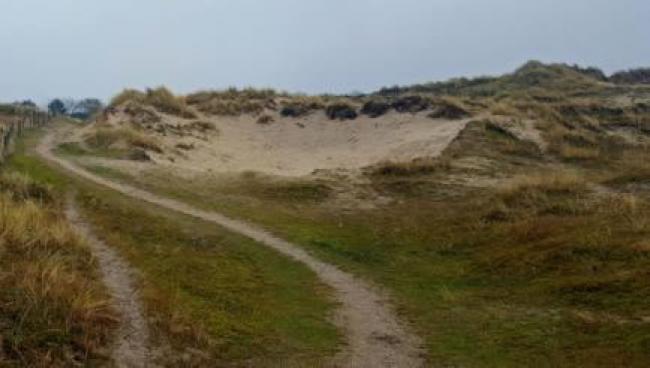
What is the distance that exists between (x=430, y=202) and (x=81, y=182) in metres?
11.7

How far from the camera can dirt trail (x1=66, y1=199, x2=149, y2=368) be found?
1098cm

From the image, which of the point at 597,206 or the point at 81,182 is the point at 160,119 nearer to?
the point at 81,182

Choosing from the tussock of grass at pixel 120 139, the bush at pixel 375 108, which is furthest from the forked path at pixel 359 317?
the bush at pixel 375 108

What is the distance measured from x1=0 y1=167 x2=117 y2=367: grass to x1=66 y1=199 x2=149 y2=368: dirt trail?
8.2 inches

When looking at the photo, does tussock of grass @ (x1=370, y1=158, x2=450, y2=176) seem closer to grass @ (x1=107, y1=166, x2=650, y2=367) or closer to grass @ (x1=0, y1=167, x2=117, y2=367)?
grass @ (x1=107, y1=166, x2=650, y2=367)

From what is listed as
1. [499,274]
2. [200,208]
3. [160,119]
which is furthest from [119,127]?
[499,274]

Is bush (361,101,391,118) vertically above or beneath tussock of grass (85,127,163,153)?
above

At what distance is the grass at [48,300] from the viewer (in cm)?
1040

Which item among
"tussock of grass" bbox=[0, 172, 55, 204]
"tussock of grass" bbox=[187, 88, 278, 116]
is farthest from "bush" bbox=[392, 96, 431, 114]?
"tussock of grass" bbox=[0, 172, 55, 204]

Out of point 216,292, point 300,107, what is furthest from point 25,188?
point 300,107

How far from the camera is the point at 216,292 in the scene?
1509cm

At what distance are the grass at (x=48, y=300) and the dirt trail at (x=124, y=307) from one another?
21 cm

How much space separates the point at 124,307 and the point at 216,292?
8.20 feet

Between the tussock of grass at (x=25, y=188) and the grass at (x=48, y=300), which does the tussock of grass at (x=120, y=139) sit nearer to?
the tussock of grass at (x=25, y=188)
